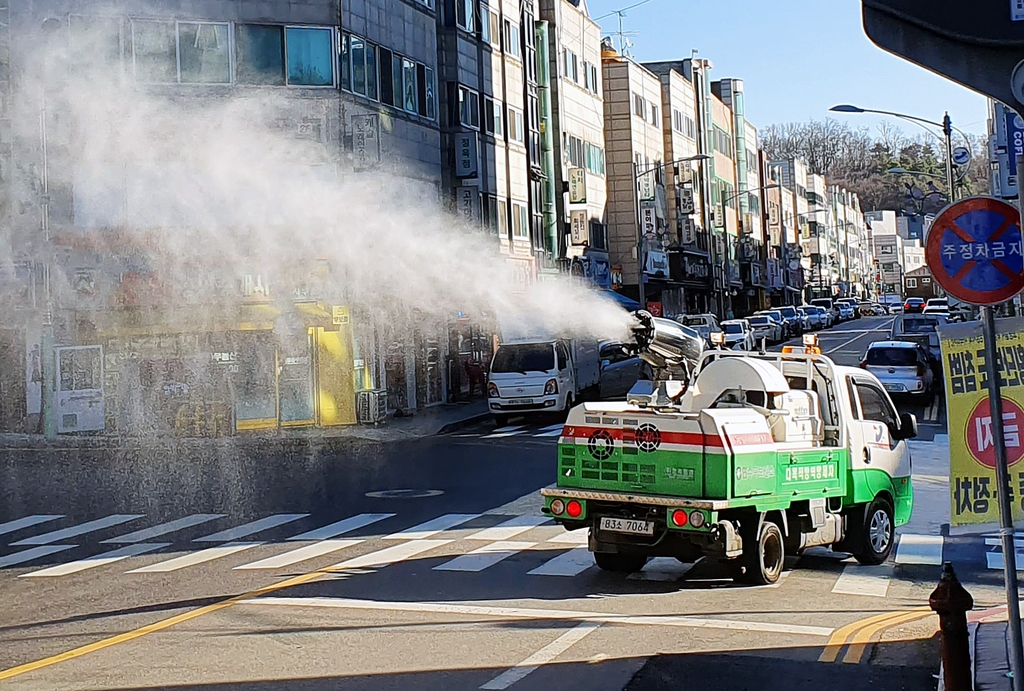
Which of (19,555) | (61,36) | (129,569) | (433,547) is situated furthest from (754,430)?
(61,36)

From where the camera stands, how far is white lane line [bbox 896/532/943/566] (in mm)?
13266

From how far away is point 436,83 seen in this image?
131 feet

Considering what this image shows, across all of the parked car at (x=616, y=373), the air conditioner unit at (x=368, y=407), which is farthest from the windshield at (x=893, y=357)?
the air conditioner unit at (x=368, y=407)

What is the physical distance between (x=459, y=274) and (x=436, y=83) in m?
10.5

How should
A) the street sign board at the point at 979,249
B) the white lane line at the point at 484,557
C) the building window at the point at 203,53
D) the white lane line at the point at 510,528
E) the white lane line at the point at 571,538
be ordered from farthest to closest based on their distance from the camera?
the building window at the point at 203,53 < the white lane line at the point at 510,528 < the white lane line at the point at 571,538 < the white lane line at the point at 484,557 < the street sign board at the point at 979,249

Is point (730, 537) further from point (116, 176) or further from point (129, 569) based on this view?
point (116, 176)

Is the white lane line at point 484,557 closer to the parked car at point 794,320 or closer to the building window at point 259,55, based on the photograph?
the building window at point 259,55

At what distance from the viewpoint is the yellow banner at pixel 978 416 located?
7551 millimetres

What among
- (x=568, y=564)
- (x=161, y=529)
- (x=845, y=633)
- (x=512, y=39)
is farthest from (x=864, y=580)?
(x=512, y=39)

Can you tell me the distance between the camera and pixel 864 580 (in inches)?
481

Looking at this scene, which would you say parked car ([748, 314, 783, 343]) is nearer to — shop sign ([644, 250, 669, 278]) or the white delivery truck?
shop sign ([644, 250, 669, 278])

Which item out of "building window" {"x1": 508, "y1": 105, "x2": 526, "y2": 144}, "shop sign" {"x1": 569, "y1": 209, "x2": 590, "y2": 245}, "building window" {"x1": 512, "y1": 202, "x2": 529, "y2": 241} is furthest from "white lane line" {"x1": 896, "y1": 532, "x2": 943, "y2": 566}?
"shop sign" {"x1": 569, "y1": 209, "x2": 590, "y2": 245}

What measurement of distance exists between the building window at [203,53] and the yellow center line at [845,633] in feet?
80.1

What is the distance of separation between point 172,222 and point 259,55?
5.31 meters
